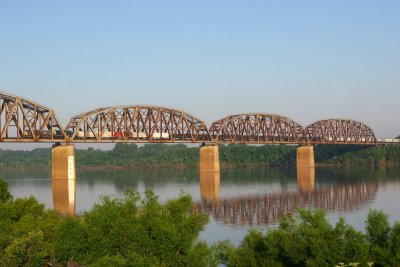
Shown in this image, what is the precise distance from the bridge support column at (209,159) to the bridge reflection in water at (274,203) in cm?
5511

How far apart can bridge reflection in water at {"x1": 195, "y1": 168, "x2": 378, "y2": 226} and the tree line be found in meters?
24.2

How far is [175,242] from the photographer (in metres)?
31.7

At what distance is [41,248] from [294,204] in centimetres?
4963

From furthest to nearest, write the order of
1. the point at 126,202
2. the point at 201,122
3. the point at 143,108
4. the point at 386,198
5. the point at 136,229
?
1. the point at 201,122
2. the point at 143,108
3. the point at 386,198
4. the point at 126,202
5. the point at 136,229

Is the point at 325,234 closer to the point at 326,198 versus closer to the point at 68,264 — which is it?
the point at 68,264

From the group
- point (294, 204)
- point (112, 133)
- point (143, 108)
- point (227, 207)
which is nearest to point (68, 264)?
point (227, 207)

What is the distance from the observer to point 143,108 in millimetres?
154875

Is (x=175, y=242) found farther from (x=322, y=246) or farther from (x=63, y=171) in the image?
(x=63, y=171)

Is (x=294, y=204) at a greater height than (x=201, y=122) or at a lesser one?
lesser

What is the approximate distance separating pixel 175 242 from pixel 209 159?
13399cm

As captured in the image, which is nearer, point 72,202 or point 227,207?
point 227,207

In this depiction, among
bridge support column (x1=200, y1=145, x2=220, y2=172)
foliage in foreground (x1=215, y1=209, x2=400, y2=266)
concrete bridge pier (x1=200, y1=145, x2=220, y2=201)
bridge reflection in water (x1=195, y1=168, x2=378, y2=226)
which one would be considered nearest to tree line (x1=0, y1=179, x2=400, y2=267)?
foliage in foreground (x1=215, y1=209, x2=400, y2=266)

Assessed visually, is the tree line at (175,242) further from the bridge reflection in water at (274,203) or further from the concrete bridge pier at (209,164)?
the concrete bridge pier at (209,164)

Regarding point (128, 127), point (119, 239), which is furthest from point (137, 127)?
point (119, 239)
